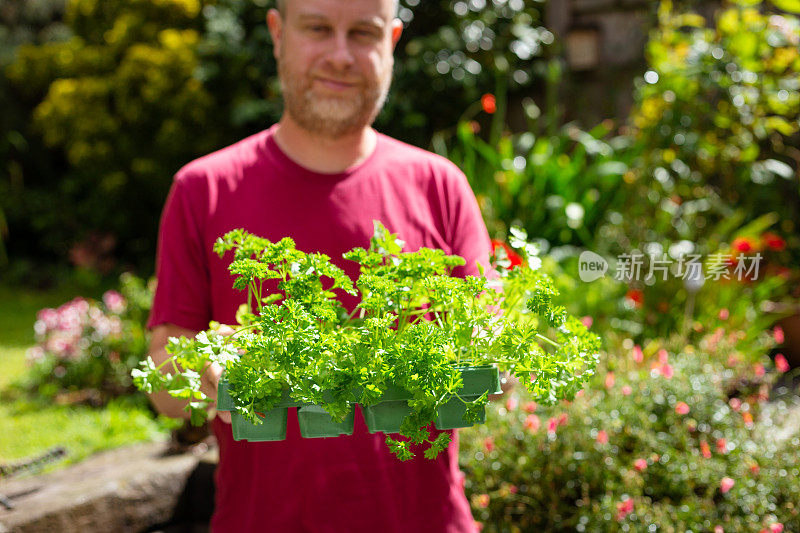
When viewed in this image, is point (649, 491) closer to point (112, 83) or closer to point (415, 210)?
point (415, 210)

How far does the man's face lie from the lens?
55.1 inches

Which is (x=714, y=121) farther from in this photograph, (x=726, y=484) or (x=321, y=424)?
(x=321, y=424)

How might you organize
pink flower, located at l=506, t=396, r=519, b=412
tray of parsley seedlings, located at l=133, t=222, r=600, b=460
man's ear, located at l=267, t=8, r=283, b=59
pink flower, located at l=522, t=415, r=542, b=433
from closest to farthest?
tray of parsley seedlings, located at l=133, t=222, r=600, b=460 < man's ear, located at l=267, t=8, r=283, b=59 < pink flower, located at l=522, t=415, r=542, b=433 < pink flower, located at l=506, t=396, r=519, b=412

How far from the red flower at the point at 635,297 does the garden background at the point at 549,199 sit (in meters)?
0.07

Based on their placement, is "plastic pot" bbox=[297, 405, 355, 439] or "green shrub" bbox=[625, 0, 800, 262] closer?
"plastic pot" bbox=[297, 405, 355, 439]

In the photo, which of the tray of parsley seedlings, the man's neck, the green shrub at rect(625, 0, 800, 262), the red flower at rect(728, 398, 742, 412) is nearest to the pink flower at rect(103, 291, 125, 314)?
the green shrub at rect(625, 0, 800, 262)

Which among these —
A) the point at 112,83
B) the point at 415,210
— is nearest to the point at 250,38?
the point at 112,83

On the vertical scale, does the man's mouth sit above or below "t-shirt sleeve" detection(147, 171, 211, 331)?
above

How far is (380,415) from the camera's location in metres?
0.97

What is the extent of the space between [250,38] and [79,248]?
243 centimetres

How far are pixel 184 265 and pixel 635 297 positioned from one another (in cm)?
239

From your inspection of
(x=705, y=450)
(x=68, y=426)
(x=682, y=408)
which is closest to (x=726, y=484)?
(x=705, y=450)

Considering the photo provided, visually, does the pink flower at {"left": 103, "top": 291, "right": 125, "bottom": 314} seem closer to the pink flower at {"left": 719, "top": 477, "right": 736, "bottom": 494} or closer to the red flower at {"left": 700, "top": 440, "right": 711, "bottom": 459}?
the red flower at {"left": 700, "top": 440, "right": 711, "bottom": 459}

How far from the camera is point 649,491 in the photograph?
2117 mm
